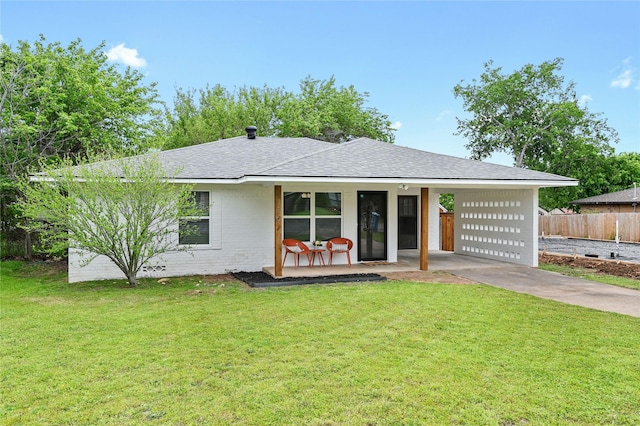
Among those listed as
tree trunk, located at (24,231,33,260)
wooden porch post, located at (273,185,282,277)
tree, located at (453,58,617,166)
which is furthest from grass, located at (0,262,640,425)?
tree, located at (453,58,617,166)

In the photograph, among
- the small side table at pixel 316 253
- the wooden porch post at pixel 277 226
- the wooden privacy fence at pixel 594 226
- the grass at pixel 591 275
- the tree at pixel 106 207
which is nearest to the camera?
the tree at pixel 106 207

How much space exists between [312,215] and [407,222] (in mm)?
5635

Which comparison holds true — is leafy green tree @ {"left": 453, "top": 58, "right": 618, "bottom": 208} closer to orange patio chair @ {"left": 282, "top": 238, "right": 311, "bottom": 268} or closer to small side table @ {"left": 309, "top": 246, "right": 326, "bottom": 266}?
small side table @ {"left": 309, "top": 246, "right": 326, "bottom": 266}

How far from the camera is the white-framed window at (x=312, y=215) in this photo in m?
11.3

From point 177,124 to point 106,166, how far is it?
23.6 meters

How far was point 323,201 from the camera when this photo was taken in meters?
11.5

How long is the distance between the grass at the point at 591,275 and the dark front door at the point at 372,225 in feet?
14.6

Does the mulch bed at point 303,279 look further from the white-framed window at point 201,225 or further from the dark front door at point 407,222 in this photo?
→ the dark front door at point 407,222

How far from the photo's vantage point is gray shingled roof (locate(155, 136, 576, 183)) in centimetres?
970

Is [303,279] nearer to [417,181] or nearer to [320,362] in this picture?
[417,181]

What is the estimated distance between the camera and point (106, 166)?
9.62m

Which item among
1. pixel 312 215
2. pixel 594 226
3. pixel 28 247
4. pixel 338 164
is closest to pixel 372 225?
pixel 312 215

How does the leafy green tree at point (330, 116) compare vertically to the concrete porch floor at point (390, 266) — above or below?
above

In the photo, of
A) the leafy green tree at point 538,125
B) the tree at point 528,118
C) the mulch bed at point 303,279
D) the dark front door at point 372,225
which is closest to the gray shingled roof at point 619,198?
the leafy green tree at point 538,125
